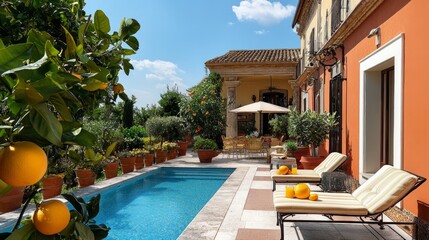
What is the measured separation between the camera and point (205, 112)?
50.5 ft

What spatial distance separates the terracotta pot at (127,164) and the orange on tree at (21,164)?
10161mm

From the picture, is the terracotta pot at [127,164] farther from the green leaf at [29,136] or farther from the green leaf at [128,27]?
the green leaf at [29,136]

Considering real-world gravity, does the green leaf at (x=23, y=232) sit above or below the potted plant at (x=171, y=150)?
above

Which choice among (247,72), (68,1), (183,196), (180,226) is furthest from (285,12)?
(68,1)

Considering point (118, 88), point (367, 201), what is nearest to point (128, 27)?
point (118, 88)

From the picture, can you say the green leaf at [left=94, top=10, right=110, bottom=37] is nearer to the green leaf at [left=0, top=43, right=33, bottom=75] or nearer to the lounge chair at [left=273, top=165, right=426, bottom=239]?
the green leaf at [left=0, top=43, right=33, bottom=75]

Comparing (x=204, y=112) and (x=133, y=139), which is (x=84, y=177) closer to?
(x=133, y=139)

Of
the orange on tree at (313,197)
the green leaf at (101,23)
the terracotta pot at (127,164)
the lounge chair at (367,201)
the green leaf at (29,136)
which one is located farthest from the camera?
the terracotta pot at (127,164)

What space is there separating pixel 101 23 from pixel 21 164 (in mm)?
769

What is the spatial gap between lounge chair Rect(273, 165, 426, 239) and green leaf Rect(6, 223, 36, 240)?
3421 mm

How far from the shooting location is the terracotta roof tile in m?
17.9

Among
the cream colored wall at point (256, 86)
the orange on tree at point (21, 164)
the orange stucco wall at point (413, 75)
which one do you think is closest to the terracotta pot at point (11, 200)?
the orange on tree at point (21, 164)

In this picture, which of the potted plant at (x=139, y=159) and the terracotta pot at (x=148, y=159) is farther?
the terracotta pot at (x=148, y=159)

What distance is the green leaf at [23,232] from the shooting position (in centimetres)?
72
